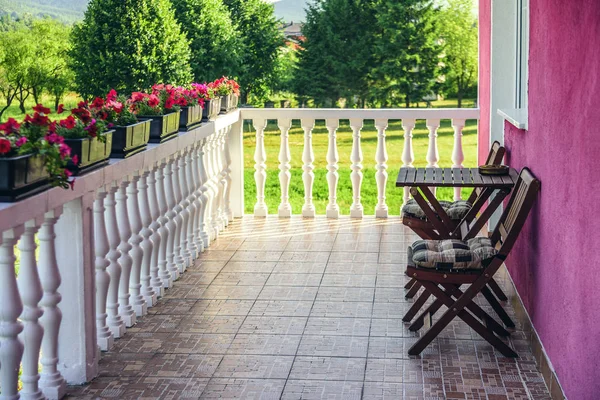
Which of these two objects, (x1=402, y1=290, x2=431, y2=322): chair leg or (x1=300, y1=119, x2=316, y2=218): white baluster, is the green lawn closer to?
(x1=300, y1=119, x2=316, y2=218): white baluster

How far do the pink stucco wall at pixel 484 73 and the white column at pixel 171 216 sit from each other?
2.75 metres

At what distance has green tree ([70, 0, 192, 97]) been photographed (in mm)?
37969

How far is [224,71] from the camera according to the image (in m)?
44.0

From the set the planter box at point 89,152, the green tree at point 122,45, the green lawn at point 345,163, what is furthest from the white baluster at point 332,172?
the green tree at point 122,45

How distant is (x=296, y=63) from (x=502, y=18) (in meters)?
34.8

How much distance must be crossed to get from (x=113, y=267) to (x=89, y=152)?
797 millimetres

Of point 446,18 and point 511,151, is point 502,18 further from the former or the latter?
point 446,18

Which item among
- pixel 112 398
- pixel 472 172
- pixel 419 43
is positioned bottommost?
pixel 112 398

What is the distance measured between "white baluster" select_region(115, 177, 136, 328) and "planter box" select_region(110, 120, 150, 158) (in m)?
0.20

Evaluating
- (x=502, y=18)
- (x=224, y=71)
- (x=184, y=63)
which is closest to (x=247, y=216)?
(x=502, y=18)

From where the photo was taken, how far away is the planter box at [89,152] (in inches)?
146

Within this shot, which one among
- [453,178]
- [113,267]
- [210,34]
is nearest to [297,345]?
[113,267]

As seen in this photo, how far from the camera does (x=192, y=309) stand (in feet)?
16.5

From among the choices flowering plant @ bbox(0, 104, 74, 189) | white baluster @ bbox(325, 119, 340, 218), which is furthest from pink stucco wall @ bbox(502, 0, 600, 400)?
white baluster @ bbox(325, 119, 340, 218)
